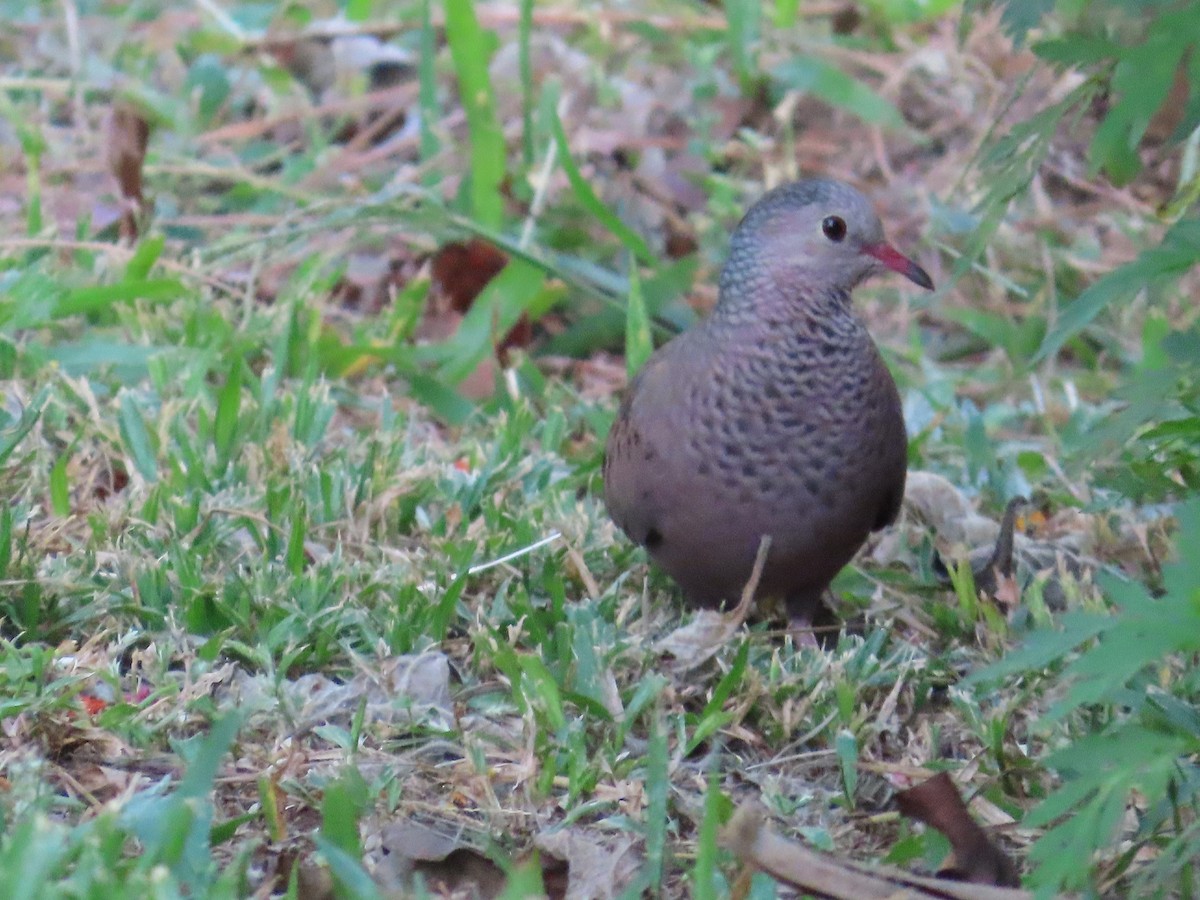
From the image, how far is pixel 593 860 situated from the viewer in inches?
98.0

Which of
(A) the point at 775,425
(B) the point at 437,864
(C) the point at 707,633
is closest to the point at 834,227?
(A) the point at 775,425

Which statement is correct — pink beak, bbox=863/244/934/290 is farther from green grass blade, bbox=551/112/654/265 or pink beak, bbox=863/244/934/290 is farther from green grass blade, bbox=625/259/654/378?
green grass blade, bbox=551/112/654/265

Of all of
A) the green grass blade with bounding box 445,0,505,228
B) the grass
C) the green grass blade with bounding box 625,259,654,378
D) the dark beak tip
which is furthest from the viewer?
the green grass blade with bounding box 445,0,505,228

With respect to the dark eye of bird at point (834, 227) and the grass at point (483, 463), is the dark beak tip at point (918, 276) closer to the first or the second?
the dark eye of bird at point (834, 227)

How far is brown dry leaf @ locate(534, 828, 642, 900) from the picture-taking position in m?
2.44

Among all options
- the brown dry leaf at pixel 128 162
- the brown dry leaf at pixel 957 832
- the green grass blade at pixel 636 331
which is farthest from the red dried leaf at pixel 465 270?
the brown dry leaf at pixel 957 832

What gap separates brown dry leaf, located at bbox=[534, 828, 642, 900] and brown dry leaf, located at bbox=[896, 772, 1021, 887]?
429mm

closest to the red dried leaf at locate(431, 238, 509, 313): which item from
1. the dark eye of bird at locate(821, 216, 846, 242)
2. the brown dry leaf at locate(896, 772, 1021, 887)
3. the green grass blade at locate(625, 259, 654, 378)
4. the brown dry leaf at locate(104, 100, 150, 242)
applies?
the green grass blade at locate(625, 259, 654, 378)

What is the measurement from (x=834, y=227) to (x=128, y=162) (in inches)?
95.7

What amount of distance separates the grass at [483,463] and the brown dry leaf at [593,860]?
0.4 inches

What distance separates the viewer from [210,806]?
94.3 inches

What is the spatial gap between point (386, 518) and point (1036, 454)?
5.73ft

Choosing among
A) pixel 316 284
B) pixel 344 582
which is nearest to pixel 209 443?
pixel 344 582

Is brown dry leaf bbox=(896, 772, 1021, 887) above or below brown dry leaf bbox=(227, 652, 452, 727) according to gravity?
above
